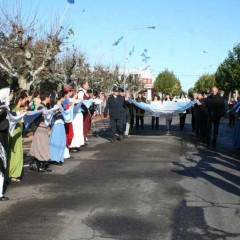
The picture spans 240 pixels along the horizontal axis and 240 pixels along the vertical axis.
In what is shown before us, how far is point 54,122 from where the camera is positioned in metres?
10.7

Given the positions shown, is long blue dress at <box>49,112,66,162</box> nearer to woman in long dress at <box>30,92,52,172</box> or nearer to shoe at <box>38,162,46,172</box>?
shoe at <box>38,162,46,172</box>

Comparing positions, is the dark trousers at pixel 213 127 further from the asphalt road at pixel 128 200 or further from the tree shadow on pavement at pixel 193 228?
the tree shadow on pavement at pixel 193 228

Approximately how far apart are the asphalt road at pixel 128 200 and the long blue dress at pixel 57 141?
28 cm

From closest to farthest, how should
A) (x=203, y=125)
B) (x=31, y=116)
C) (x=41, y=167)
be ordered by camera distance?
(x=31, y=116) → (x=41, y=167) → (x=203, y=125)

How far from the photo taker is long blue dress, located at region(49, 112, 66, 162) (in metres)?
10.5

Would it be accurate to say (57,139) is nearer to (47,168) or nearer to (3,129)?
(47,168)

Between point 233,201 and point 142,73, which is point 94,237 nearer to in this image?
point 233,201

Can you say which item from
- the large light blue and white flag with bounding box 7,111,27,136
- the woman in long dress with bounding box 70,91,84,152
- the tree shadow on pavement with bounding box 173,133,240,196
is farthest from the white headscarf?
the woman in long dress with bounding box 70,91,84,152

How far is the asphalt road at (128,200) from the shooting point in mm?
5613

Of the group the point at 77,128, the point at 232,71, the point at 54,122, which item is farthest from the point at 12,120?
the point at 232,71

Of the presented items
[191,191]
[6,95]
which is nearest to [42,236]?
[6,95]

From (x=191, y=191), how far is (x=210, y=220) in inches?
71.2

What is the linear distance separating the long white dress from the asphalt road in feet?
3.26

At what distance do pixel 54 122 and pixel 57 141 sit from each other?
471 millimetres
